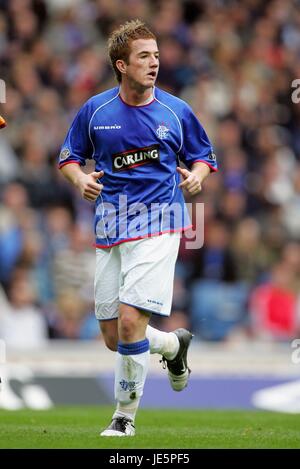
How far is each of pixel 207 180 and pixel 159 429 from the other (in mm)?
7403

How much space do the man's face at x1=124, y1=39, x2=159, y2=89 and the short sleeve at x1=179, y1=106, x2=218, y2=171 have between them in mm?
403

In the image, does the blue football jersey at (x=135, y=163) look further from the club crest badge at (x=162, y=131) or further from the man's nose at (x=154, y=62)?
the man's nose at (x=154, y=62)

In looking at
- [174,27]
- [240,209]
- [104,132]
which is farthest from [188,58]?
[104,132]

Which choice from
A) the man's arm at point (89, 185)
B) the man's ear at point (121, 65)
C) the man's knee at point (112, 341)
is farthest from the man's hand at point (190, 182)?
the man's knee at point (112, 341)

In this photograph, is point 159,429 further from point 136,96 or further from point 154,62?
point 154,62

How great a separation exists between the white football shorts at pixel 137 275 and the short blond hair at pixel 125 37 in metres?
1.20

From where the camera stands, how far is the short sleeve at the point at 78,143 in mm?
8203

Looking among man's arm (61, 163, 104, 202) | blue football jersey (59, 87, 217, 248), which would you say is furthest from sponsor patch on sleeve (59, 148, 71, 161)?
man's arm (61, 163, 104, 202)

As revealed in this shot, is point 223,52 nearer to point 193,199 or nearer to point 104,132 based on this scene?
point 193,199

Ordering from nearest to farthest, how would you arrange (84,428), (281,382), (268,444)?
(268,444)
(84,428)
(281,382)

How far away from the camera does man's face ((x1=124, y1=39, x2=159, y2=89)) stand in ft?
26.2

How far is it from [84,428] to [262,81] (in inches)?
428

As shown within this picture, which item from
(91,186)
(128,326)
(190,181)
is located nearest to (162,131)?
(190,181)

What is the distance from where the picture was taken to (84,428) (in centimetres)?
849
